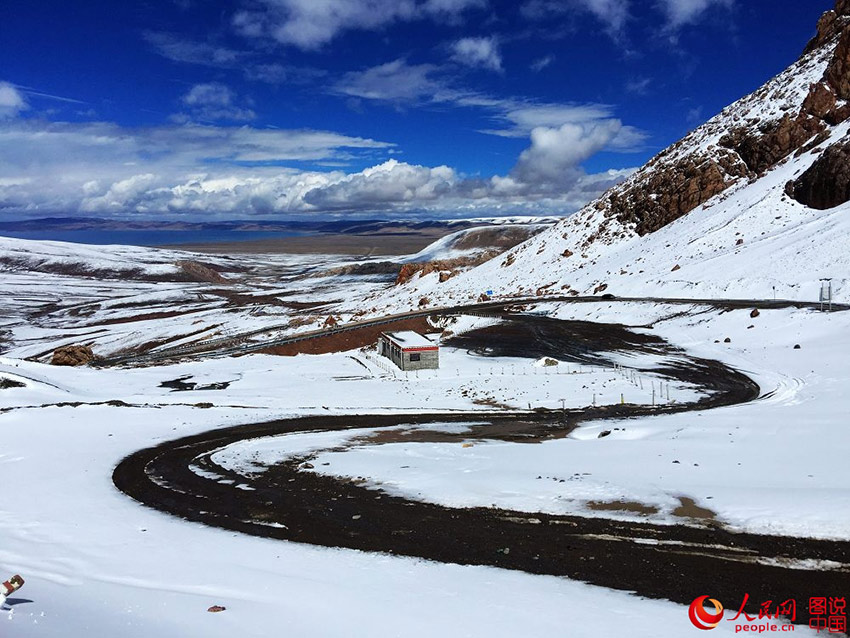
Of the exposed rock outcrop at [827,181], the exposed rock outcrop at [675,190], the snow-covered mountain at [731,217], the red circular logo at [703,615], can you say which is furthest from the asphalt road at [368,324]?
the red circular logo at [703,615]

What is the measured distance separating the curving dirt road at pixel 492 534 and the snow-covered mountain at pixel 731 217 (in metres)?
44.9

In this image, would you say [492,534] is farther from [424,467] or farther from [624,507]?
[424,467]

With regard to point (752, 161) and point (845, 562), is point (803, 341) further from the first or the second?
point (752, 161)

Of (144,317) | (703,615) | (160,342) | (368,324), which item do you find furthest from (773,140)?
(144,317)

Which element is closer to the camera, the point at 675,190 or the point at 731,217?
the point at 731,217

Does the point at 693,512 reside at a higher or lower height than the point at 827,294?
lower

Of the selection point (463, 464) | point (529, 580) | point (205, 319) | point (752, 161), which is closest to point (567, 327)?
point (463, 464)

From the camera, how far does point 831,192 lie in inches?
2689

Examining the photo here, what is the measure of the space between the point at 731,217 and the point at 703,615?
82264 millimetres

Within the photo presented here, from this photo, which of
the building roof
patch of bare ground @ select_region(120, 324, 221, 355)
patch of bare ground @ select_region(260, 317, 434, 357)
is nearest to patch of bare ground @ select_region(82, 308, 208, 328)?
patch of bare ground @ select_region(120, 324, 221, 355)

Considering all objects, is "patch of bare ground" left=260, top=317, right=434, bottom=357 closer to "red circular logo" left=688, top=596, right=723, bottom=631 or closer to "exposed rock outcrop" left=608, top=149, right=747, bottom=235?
"red circular logo" left=688, top=596, right=723, bottom=631

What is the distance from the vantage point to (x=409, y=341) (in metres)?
46.4

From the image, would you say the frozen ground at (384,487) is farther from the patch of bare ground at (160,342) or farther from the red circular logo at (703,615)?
the patch of bare ground at (160,342)

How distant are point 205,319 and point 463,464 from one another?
98271mm
